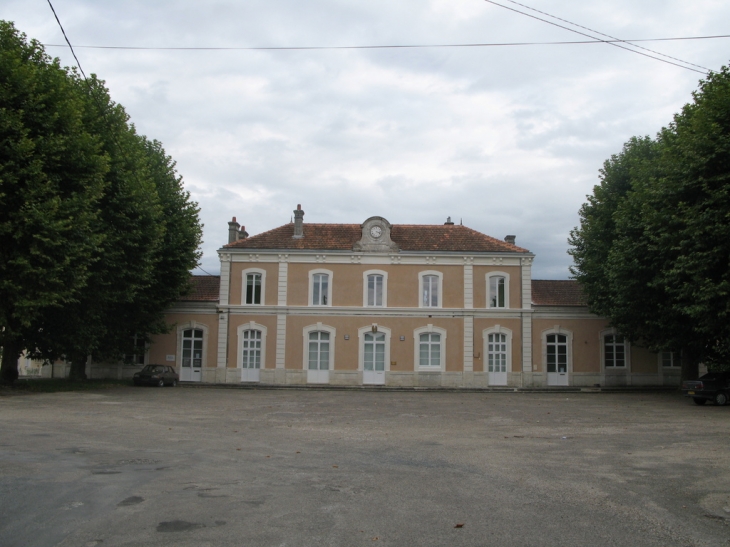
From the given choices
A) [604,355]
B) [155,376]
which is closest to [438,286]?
[604,355]

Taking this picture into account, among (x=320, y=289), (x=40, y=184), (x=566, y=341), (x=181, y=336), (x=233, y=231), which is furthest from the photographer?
(x=233, y=231)

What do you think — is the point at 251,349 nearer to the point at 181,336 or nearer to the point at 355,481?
the point at 181,336

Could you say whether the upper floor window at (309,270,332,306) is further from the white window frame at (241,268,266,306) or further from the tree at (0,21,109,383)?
the tree at (0,21,109,383)

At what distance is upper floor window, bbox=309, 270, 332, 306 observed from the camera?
119 ft

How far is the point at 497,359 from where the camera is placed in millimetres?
36000

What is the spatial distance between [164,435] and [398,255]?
23781mm

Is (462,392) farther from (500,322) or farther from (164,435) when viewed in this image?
(164,435)

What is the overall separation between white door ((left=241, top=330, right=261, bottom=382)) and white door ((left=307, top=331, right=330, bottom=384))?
9.51ft

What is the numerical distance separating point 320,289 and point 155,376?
9929 millimetres

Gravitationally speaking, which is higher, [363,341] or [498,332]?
[498,332]

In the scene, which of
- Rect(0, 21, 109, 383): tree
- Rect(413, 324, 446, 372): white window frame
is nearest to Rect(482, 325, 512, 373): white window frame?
Rect(413, 324, 446, 372): white window frame

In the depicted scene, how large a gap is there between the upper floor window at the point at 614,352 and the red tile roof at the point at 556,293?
269cm

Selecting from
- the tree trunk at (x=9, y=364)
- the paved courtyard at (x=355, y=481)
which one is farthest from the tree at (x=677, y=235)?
the tree trunk at (x=9, y=364)

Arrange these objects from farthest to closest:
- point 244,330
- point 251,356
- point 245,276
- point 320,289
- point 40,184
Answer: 1. point 245,276
2. point 320,289
3. point 244,330
4. point 251,356
5. point 40,184
